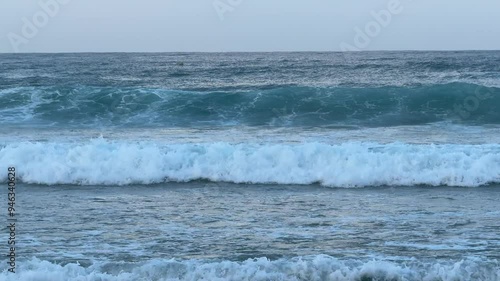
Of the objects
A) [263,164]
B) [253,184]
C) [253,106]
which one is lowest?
[253,184]

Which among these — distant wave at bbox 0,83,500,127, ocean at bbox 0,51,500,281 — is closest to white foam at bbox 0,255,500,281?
ocean at bbox 0,51,500,281

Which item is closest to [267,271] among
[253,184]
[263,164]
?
[253,184]

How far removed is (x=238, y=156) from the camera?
12742 mm

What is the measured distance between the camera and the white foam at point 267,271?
682 cm

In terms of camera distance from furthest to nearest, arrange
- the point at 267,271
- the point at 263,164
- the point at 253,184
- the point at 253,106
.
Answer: the point at 253,106 < the point at 263,164 < the point at 253,184 < the point at 267,271

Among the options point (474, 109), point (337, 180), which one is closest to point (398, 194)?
point (337, 180)

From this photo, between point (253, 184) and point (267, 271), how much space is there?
4.90 m

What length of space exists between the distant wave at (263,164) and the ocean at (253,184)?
36mm

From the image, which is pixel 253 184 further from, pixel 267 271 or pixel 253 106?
pixel 253 106

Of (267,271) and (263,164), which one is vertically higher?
(263,164)

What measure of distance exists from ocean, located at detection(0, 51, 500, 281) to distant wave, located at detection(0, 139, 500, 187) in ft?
0.12

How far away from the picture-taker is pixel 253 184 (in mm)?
11828

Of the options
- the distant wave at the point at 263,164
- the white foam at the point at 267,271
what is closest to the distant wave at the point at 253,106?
the distant wave at the point at 263,164

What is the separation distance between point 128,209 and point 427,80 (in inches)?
891
